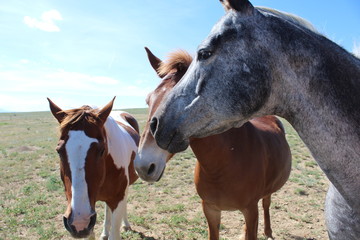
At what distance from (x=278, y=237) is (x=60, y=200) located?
213 inches

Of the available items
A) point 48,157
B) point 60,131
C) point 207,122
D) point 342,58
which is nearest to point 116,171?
point 60,131

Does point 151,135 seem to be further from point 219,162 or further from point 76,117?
point 76,117

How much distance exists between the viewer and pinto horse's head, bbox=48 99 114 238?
2473mm

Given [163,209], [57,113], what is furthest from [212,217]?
[163,209]

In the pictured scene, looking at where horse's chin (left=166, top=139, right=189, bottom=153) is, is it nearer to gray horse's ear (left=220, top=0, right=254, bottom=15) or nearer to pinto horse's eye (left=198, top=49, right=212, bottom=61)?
pinto horse's eye (left=198, top=49, right=212, bottom=61)

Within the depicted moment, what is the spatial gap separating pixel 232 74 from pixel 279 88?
0.86 ft

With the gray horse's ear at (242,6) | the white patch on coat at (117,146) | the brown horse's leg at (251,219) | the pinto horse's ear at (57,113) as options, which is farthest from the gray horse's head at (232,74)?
the white patch on coat at (117,146)

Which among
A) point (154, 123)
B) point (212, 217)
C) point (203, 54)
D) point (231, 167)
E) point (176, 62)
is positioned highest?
point (176, 62)

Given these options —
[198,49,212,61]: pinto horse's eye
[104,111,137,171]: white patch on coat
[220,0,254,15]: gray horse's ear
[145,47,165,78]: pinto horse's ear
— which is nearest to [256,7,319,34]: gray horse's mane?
[220,0,254,15]: gray horse's ear

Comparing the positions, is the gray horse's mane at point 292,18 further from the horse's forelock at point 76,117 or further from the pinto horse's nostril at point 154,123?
the horse's forelock at point 76,117

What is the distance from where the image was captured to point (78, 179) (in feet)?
8.27

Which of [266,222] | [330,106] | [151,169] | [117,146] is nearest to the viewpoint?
[330,106]

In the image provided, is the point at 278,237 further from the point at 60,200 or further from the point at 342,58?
the point at 60,200

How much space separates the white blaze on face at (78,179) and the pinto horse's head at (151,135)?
28.5 inches
